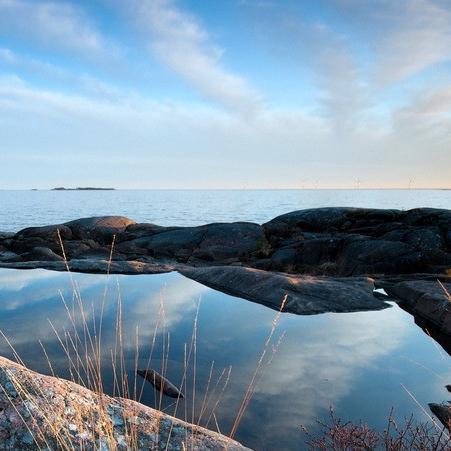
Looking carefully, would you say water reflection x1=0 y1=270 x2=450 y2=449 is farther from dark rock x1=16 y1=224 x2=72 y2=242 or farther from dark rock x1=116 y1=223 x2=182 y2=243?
dark rock x1=16 y1=224 x2=72 y2=242

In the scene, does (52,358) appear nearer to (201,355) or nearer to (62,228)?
(201,355)

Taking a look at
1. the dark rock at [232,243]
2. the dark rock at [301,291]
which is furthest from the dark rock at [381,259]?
the dark rock at [232,243]

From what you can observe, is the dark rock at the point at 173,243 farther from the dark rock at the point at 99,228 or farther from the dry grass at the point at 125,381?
the dry grass at the point at 125,381

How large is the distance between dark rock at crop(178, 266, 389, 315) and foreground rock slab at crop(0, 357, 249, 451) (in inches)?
279

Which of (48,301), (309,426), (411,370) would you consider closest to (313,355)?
(411,370)

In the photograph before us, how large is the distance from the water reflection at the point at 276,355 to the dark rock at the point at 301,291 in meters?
0.45

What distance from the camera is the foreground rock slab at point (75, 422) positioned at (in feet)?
9.85

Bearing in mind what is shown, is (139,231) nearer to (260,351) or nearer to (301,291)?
(301,291)

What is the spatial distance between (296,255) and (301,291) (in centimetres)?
788

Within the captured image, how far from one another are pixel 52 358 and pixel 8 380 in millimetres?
4141

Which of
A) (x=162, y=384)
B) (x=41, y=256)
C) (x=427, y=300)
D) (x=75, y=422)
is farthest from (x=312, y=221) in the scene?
(x=75, y=422)

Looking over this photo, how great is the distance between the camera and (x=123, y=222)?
92.2 ft

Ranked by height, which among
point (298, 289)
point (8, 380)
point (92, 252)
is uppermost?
point (8, 380)

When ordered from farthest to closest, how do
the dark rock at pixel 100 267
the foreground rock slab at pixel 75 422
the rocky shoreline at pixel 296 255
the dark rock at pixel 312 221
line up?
the dark rock at pixel 312 221
the dark rock at pixel 100 267
the rocky shoreline at pixel 296 255
the foreground rock slab at pixel 75 422
